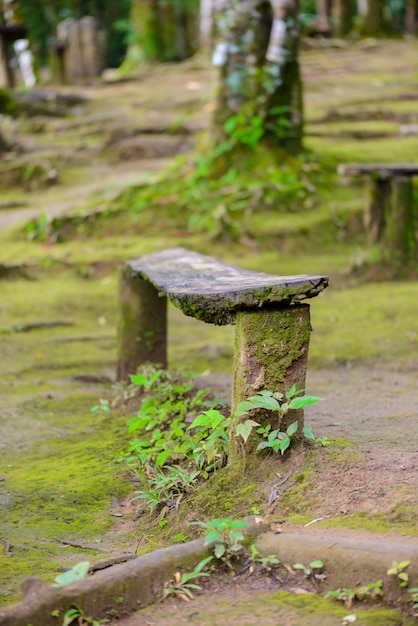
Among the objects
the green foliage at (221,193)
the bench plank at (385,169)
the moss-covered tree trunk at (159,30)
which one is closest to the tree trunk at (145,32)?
the moss-covered tree trunk at (159,30)

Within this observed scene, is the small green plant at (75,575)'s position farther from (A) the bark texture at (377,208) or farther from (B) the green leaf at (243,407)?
(A) the bark texture at (377,208)

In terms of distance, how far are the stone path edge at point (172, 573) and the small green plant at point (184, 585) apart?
0.02 meters

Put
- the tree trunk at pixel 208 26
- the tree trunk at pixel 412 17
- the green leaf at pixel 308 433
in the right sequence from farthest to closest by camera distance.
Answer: the tree trunk at pixel 412 17, the tree trunk at pixel 208 26, the green leaf at pixel 308 433

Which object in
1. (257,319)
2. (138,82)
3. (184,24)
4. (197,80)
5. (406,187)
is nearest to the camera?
(257,319)

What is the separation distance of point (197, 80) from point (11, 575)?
1470cm

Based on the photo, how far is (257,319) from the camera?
3.24 metres

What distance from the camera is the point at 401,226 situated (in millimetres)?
7586

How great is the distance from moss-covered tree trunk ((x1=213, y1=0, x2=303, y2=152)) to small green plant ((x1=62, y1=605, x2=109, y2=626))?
7164mm

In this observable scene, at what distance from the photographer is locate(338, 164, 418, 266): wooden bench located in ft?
24.4

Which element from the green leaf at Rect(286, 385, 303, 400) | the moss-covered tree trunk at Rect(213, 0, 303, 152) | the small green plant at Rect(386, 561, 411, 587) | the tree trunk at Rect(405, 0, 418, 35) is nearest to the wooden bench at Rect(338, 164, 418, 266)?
the moss-covered tree trunk at Rect(213, 0, 303, 152)

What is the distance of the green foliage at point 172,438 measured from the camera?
3490 millimetres

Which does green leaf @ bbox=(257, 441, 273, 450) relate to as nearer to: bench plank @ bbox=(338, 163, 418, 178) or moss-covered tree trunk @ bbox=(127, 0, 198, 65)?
bench plank @ bbox=(338, 163, 418, 178)

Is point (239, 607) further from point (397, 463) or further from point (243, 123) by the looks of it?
point (243, 123)

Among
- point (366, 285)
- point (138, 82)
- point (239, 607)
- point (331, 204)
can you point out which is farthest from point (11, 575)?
point (138, 82)
